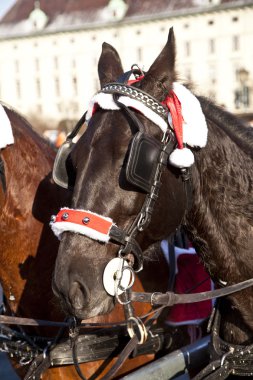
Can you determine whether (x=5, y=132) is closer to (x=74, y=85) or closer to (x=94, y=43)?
(x=94, y=43)

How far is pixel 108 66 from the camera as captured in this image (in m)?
2.66

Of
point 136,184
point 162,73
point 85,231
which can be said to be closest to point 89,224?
point 85,231

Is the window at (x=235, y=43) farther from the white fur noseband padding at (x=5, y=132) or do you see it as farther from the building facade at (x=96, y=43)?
the white fur noseband padding at (x=5, y=132)

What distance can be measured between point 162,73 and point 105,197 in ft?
1.71

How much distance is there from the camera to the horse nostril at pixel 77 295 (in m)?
2.23

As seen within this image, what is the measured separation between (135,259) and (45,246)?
1.00 metres

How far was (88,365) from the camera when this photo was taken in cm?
331

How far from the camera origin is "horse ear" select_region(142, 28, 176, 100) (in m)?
2.35

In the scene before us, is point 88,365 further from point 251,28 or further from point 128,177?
point 251,28

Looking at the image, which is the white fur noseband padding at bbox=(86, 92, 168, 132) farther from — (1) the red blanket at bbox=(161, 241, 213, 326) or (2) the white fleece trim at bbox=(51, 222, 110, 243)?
(1) the red blanket at bbox=(161, 241, 213, 326)

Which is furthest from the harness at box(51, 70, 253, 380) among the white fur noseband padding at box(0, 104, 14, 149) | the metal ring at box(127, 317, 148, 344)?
the white fur noseband padding at box(0, 104, 14, 149)

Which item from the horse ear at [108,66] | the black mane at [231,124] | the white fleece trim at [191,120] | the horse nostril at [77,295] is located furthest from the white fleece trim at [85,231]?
the black mane at [231,124]

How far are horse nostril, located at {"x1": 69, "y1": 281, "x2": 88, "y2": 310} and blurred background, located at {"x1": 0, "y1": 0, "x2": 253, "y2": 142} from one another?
4605cm

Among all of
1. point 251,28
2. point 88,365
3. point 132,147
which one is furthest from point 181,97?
point 251,28
